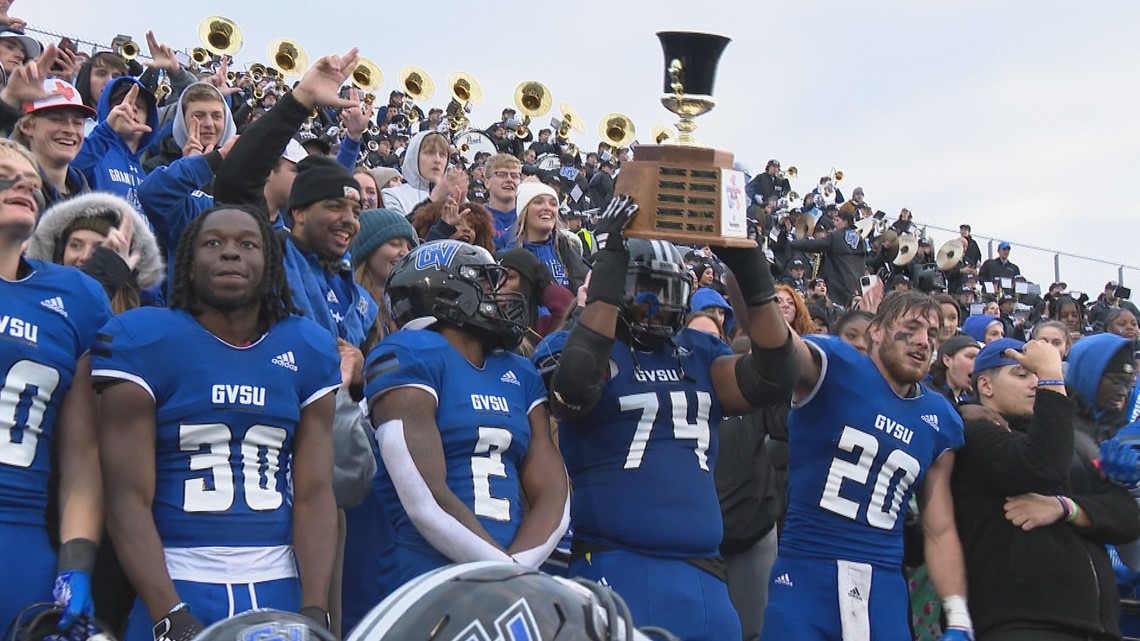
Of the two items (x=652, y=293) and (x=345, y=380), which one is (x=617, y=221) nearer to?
(x=652, y=293)

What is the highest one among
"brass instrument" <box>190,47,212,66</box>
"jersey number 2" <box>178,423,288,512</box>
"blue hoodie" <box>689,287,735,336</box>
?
"brass instrument" <box>190,47,212,66</box>

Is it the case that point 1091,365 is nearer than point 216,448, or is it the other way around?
point 216,448

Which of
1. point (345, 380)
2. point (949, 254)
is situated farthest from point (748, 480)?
point (949, 254)

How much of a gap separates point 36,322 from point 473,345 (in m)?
1.43

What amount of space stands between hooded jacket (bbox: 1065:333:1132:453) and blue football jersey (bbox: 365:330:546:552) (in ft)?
11.1

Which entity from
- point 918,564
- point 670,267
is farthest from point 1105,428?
point 670,267

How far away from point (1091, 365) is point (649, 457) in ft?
9.89

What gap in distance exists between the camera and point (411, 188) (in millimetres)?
9445

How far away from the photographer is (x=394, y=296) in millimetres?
4727

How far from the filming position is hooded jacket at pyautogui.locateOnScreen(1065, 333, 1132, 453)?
6.39 m

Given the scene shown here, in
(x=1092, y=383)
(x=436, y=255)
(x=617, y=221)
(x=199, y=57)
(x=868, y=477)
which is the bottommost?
(x=868, y=477)

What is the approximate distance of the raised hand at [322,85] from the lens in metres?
4.88

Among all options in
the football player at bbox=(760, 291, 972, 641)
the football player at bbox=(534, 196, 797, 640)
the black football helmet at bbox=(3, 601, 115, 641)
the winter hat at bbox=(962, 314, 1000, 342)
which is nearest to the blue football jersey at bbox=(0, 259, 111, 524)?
the black football helmet at bbox=(3, 601, 115, 641)

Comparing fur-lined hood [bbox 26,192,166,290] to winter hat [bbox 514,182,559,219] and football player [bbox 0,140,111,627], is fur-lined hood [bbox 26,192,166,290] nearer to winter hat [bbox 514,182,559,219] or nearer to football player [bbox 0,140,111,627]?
football player [bbox 0,140,111,627]
